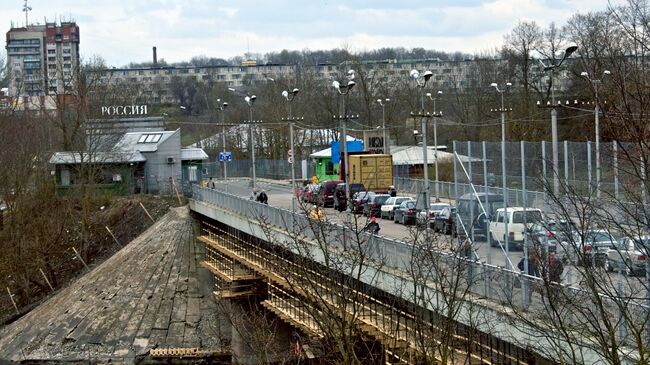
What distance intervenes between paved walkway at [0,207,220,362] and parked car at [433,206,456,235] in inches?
638

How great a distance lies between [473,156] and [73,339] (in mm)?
26300

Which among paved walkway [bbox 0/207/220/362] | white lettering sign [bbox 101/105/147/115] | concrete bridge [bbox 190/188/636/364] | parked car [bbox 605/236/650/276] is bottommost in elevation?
paved walkway [bbox 0/207/220/362]

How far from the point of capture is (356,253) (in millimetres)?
19859

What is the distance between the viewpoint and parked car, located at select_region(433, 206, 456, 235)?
25.8m

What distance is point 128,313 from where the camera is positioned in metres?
47.0

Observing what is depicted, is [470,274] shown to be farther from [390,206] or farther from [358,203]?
[390,206]

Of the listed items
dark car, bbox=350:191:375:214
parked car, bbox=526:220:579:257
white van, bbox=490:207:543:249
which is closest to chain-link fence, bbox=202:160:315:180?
dark car, bbox=350:191:375:214

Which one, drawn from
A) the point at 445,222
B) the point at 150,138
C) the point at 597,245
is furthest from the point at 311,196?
the point at 150,138

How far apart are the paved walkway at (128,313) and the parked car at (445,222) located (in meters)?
16.2

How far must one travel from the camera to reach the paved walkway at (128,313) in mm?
44125

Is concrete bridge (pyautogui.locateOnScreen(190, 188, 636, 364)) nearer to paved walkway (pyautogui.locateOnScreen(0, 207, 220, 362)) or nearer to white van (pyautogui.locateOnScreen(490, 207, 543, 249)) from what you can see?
white van (pyautogui.locateOnScreen(490, 207, 543, 249))

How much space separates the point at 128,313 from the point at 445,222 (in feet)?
74.9

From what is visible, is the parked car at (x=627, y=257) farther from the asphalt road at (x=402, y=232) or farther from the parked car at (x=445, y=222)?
the parked car at (x=445, y=222)

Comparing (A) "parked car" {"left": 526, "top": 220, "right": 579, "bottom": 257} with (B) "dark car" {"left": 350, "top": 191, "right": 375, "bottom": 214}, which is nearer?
(A) "parked car" {"left": 526, "top": 220, "right": 579, "bottom": 257}
